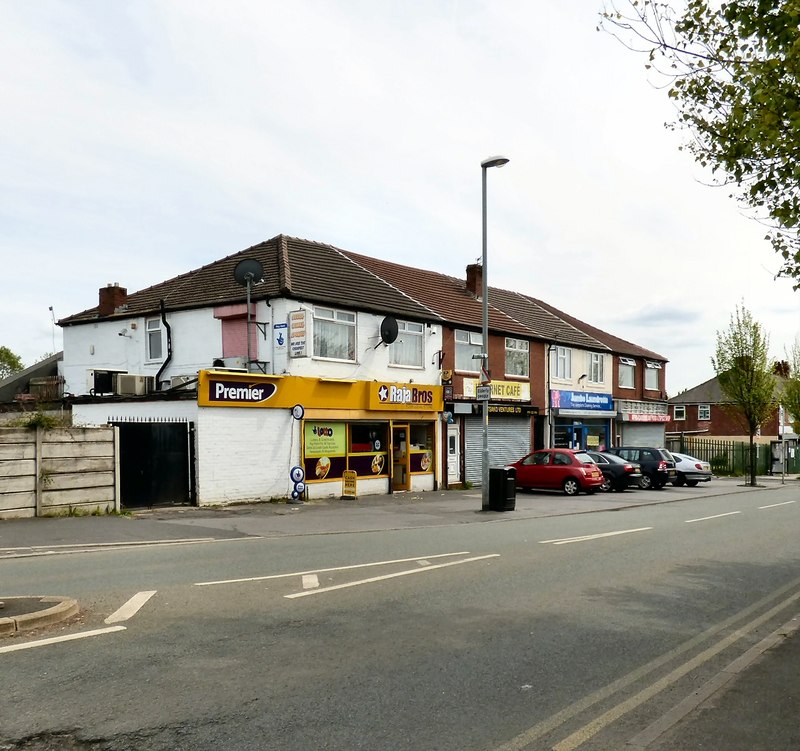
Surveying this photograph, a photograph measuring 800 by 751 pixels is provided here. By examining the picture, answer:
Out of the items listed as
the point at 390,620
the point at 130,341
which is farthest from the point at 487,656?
the point at 130,341

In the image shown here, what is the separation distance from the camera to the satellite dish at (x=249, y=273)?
Answer: 22.1 meters

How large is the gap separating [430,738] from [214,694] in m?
1.59

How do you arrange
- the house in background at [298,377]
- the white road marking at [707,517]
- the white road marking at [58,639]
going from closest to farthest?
1. the white road marking at [58,639]
2. the white road marking at [707,517]
3. the house in background at [298,377]

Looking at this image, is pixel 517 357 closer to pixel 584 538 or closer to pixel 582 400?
pixel 582 400

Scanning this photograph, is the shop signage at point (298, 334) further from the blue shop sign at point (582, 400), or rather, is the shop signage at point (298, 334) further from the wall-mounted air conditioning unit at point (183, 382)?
the blue shop sign at point (582, 400)

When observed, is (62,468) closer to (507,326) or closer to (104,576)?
(104,576)

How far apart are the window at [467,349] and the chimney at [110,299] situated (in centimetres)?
1231

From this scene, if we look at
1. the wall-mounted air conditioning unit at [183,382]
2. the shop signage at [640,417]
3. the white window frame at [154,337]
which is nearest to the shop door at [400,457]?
the wall-mounted air conditioning unit at [183,382]

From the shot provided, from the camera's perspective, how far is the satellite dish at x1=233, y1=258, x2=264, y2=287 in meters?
22.1

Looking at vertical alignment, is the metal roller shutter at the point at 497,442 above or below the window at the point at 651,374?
below

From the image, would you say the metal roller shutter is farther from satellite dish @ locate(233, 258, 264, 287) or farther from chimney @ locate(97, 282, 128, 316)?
chimney @ locate(97, 282, 128, 316)

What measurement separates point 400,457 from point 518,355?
8715mm

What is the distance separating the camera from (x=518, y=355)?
32438mm

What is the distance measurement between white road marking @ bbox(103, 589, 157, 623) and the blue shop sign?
27268 mm
